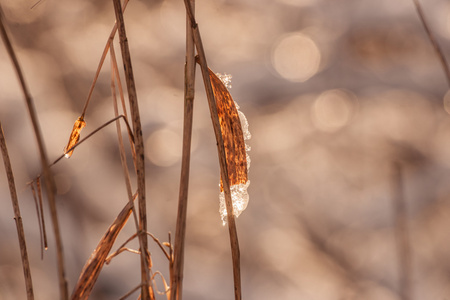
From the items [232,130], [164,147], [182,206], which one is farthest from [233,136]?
[164,147]

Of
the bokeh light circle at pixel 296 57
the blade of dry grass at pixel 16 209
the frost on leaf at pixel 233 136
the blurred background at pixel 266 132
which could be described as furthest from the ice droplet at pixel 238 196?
the bokeh light circle at pixel 296 57

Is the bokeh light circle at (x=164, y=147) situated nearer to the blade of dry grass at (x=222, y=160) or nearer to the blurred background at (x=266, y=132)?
the blurred background at (x=266, y=132)

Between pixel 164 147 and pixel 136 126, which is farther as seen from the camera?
pixel 164 147

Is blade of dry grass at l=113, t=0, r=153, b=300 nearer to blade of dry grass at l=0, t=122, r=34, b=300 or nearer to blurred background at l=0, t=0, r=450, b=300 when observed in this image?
blade of dry grass at l=0, t=122, r=34, b=300

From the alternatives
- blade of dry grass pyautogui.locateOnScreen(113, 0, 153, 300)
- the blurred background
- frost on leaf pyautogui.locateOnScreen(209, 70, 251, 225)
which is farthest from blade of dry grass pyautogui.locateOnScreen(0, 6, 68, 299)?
the blurred background

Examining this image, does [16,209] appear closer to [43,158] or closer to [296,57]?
[43,158]

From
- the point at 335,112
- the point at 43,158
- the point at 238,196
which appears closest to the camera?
the point at 43,158

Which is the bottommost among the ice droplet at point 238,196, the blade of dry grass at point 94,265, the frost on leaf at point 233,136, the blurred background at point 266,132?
the blade of dry grass at point 94,265

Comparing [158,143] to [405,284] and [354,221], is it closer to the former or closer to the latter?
[354,221]
